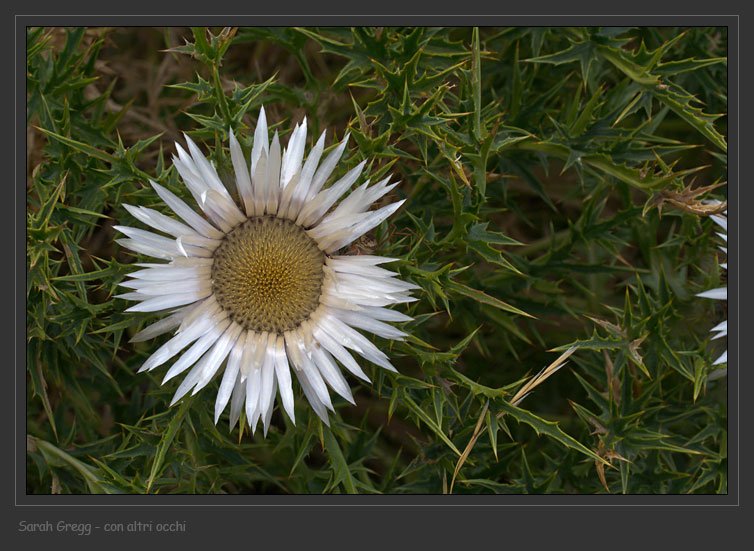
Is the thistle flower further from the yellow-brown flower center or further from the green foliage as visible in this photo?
the yellow-brown flower center

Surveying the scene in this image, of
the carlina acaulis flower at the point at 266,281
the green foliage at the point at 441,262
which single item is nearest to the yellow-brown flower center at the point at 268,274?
→ the carlina acaulis flower at the point at 266,281

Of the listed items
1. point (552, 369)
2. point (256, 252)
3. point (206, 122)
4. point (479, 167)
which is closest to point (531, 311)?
point (552, 369)

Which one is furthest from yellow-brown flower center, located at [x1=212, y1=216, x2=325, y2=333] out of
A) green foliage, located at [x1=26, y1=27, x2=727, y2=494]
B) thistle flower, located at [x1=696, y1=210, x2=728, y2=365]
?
thistle flower, located at [x1=696, y1=210, x2=728, y2=365]

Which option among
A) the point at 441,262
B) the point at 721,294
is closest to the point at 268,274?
the point at 441,262

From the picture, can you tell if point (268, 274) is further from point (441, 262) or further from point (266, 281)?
point (441, 262)

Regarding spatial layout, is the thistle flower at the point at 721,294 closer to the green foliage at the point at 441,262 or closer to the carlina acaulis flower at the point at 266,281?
the green foliage at the point at 441,262

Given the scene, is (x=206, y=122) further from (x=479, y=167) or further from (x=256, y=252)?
(x=479, y=167)
